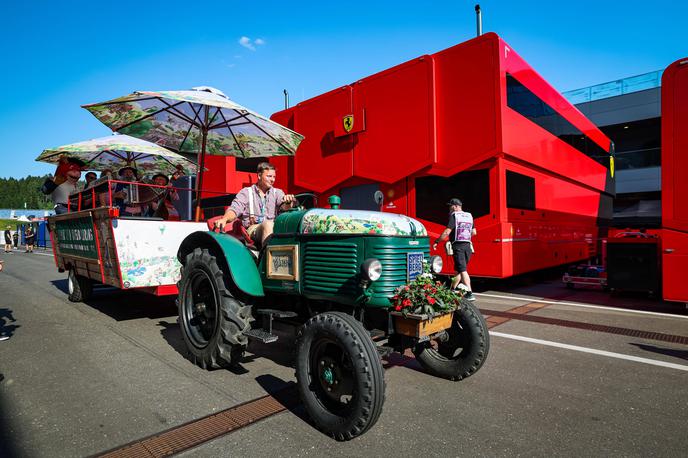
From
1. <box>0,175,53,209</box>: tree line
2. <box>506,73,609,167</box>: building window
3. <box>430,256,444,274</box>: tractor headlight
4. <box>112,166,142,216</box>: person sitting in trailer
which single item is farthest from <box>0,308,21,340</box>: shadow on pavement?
<box>0,175,53,209</box>: tree line

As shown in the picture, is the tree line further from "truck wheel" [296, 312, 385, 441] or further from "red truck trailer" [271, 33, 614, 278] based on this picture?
"truck wheel" [296, 312, 385, 441]

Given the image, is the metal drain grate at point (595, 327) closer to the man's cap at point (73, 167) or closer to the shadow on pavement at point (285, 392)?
the shadow on pavement at point (285, 392)

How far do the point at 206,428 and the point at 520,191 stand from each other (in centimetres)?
726

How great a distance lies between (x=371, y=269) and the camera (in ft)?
8.54

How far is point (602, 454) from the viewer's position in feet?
7.46

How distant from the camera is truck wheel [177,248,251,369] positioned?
3375 millimetres

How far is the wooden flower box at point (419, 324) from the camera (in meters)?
2.58

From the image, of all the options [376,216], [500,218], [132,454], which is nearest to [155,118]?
[376,216]

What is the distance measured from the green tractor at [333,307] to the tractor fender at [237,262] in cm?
1

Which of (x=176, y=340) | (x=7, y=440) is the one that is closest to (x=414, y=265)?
(x=7, y=440)

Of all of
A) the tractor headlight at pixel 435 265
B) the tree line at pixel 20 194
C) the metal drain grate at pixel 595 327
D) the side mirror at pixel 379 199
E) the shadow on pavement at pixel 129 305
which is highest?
the tree line at pixel 20 194

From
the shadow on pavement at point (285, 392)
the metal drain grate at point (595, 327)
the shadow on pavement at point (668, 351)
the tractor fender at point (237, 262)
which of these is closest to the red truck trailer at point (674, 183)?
the metal drain grate at point (595, 327)

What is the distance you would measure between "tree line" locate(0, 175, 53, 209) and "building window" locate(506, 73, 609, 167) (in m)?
129

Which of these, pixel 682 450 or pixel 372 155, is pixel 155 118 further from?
pixel 682 450
